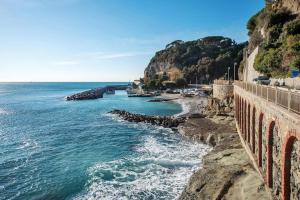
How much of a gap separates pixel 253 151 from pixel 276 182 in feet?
26.3

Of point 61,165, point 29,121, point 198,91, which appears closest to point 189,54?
point 198,91

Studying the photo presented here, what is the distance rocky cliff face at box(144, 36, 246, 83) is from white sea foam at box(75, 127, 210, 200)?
343ft

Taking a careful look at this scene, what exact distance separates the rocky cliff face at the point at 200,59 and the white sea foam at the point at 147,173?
343 ft

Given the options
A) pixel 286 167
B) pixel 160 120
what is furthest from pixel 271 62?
pixel 286 167

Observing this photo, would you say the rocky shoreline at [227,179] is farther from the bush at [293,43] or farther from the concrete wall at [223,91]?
the concrete wall at [223,91]

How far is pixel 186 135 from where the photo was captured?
143 feet

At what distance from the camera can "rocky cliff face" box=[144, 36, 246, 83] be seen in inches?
5753

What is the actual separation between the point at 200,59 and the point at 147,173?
143642 millimetres

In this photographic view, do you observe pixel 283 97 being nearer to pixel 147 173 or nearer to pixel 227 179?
pixel 227 179

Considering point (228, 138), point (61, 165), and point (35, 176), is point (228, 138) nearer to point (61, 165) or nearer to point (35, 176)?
point (61, 165)

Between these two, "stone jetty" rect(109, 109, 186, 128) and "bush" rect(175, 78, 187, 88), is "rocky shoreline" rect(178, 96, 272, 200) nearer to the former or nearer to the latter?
"stone jetty" rect(109, 109, 186, 128)

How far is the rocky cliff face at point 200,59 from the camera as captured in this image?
479 feet

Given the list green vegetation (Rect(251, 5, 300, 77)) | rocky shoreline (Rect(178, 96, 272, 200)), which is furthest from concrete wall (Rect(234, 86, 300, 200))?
green vegetation (Rect(251, 5, 300, 77))

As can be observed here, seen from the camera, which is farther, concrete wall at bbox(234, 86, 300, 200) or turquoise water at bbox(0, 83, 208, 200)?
turquoise water at bbox(0, 83, 208, 200)
